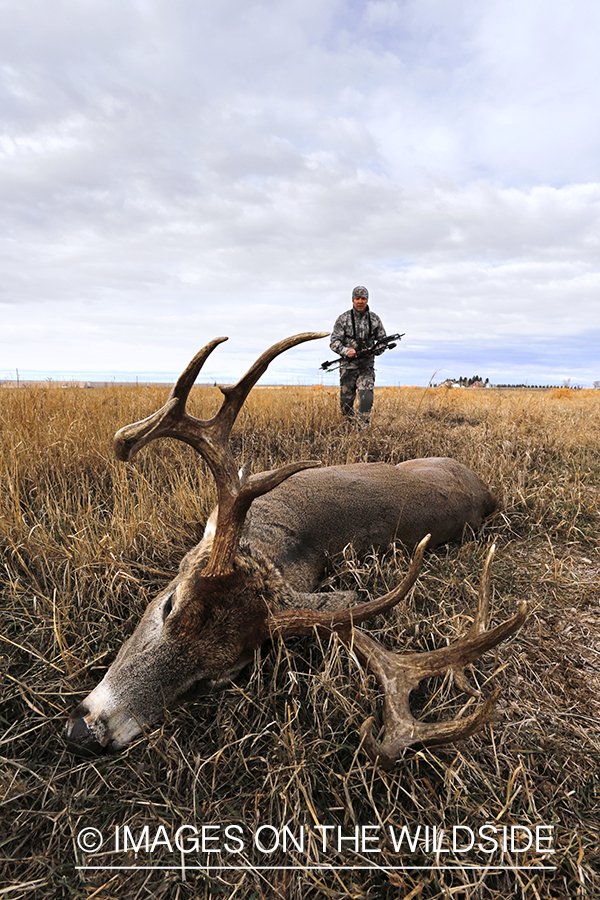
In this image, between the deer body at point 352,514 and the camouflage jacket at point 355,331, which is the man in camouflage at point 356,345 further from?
the deer body at point 352,514

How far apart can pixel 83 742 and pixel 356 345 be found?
774cm

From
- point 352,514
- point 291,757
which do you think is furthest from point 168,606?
point 352,514

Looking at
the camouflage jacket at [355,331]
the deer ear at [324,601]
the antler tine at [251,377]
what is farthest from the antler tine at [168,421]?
the camouflage jacket at [355,331]

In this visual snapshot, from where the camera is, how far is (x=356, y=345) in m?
8.68

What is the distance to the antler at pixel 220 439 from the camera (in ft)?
6.37

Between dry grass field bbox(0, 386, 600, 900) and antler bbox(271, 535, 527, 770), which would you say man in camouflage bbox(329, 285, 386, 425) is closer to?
dry grass field bbox(0, 386, 600, 900)

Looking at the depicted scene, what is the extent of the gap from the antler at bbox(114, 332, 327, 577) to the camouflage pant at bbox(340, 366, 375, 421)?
5715mm

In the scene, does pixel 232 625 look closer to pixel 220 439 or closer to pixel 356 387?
pixel 220 439

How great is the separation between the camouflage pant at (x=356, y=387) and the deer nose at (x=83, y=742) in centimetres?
652

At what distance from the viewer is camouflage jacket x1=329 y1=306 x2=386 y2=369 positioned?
866 centimetres

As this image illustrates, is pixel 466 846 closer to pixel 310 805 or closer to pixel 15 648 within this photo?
pixel 310 805

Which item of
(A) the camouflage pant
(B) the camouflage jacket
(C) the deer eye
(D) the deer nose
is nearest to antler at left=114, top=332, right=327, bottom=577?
(C) the deer eye

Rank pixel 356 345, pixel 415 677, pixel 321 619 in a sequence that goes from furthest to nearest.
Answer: pixel 356 345, pixel 321 619, pixel 415 677

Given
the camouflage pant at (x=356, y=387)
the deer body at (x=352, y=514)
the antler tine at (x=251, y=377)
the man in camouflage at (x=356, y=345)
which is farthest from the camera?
the man in camouflage at (x=356, y=345)
